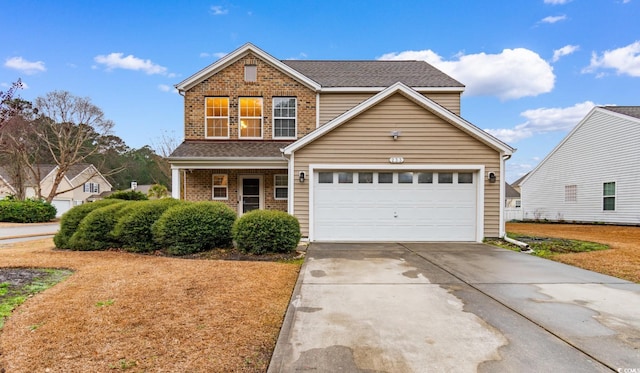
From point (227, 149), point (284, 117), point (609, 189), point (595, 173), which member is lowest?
point (609, 189)

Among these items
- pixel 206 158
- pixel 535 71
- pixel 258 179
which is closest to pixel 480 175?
pixel 258 179

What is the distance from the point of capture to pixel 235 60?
1309cm

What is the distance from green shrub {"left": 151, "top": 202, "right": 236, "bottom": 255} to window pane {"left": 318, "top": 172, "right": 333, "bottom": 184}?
3.04 meters

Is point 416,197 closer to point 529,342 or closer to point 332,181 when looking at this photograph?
point 332,181

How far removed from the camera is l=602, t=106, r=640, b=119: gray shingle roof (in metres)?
16.3

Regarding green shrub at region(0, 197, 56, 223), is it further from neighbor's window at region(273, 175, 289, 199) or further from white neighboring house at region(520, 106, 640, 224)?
white neighboring house at region(520, 106, 640, 224)

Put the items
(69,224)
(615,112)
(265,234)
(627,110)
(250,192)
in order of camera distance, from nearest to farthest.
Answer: (265,234) < (69,224) < (250,192) < (615,112) < (627,110)

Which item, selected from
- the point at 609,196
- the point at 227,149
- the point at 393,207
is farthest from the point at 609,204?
the point at 227,149

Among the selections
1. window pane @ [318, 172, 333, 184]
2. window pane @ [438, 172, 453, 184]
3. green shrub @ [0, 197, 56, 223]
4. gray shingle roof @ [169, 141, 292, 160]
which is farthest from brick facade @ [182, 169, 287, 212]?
green shrub @ [0, 197, 56, 223]

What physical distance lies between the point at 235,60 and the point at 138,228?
25.9 ft

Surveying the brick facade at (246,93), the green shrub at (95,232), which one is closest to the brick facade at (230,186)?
the brick facade at (246,93)

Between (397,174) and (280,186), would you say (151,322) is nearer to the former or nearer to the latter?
(397,174)

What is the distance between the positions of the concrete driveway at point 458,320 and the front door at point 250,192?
7.14m

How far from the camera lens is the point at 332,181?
390 inches
